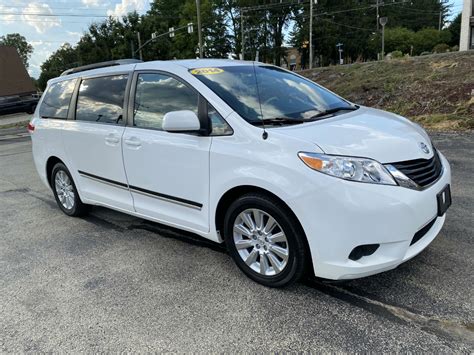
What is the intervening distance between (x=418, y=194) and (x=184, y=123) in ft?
5.87

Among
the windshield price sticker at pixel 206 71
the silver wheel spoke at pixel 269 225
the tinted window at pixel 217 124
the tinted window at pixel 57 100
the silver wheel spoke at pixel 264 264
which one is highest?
the windshield price sticker at pixel 206 71

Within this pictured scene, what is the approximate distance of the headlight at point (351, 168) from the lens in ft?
9.25

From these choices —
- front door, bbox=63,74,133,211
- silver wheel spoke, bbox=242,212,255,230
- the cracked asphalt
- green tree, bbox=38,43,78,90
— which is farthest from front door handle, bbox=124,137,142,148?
green tree, bbox=38,43,78,90

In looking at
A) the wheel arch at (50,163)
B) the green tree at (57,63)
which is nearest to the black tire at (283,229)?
the wheel arch at (50,163)

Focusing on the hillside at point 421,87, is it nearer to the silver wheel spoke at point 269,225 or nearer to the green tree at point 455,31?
the silver wheel spoke at point 269,225

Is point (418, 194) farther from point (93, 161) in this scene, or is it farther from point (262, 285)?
point (93, 161)

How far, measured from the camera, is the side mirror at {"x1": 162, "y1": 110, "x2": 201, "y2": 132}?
11.1 ft

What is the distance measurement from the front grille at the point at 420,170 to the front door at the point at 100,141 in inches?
102

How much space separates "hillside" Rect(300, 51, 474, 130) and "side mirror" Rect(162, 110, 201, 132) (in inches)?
296

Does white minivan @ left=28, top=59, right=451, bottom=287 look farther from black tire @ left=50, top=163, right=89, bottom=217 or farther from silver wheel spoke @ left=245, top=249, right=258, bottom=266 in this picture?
black tire @ left=50, top=163, right=89, bottom=217

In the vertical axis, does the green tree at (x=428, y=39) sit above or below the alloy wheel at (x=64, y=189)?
above

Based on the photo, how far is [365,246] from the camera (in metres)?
2.85

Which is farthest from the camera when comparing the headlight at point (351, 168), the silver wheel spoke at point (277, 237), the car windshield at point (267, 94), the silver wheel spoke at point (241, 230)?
the car windshield at point (267, 94)

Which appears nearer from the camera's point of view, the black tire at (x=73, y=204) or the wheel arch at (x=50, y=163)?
the black tire at (x=73, y=204)
